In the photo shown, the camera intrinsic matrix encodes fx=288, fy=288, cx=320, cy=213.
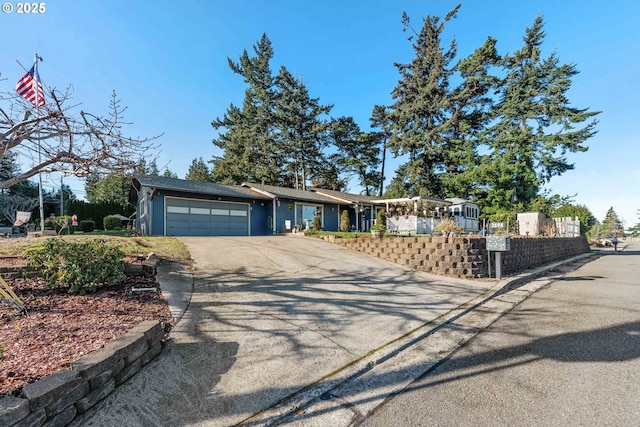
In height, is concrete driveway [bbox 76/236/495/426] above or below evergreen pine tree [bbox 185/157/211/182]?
below

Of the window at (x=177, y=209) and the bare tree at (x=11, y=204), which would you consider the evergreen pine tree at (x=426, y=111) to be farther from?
the bare tree at (x=11, y=204)

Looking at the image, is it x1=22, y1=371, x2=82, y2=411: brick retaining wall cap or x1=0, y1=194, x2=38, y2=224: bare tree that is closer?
x1=22, y1=371, x2=82, y2=411: brick retaining wall cap

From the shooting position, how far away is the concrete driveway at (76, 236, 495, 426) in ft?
7.65

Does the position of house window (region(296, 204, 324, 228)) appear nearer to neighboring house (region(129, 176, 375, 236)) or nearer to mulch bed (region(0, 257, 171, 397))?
neighboring house (region(129, 176, 375, 236))

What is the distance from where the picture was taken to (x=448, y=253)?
8.02m

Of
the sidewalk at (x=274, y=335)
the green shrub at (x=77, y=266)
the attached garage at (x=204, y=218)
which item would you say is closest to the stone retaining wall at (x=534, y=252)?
the sidewalk at (x=274, y=335)

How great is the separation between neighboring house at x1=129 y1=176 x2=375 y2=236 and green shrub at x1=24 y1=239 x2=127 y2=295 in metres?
8.55

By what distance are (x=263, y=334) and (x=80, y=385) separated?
5.95 ft

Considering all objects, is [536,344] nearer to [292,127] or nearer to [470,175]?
[470,175]

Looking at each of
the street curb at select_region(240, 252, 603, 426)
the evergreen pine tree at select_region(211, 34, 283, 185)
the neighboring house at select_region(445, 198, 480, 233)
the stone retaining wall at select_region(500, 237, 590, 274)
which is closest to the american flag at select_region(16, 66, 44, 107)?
the street curb at select_region(240, 252, 603, 426)

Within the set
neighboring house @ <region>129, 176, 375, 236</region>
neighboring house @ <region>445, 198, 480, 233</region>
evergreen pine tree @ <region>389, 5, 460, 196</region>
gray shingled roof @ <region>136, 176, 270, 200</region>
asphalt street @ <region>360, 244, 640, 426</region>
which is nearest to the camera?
asphalt street @ <region>360, 244, 640, 426</region>

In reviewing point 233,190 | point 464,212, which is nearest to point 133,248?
point 233,190

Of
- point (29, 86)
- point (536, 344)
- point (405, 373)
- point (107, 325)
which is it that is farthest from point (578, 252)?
point (29, 86)

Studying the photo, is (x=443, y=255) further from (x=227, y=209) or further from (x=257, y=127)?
(x=257, y=127)
